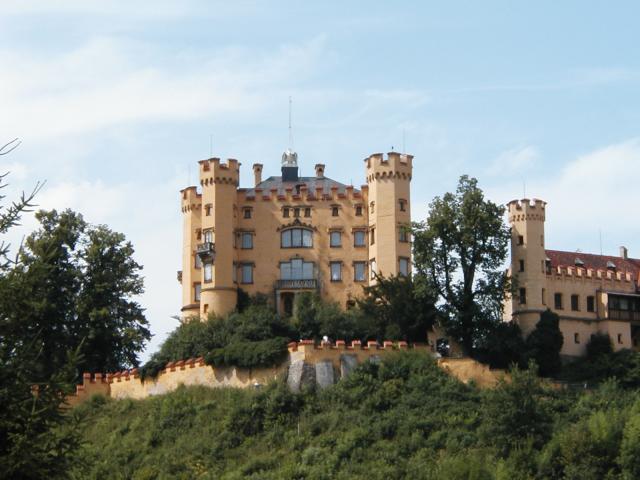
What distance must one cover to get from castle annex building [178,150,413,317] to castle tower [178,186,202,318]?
0.05 m

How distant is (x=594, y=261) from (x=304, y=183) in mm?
15336

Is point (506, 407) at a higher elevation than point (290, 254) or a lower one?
lower

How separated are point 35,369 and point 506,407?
31659 millimetres

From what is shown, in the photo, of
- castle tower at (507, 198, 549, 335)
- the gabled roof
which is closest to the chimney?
the gabled roof

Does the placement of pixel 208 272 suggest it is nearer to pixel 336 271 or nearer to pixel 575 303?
pixel 336 271

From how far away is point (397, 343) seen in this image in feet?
182

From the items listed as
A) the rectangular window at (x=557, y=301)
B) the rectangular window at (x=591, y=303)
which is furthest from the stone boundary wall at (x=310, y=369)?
the rectangular window at (x=591, y=303)

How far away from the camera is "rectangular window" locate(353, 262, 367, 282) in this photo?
6369cm

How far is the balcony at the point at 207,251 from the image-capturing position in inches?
2464

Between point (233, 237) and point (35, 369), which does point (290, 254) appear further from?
point (35, 369)

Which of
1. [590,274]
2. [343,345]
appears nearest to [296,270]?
[343,345]

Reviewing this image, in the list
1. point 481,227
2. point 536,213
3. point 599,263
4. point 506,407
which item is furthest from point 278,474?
point 599,263

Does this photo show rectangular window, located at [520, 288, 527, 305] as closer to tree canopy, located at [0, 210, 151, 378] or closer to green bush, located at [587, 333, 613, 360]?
green bush, located at [587, 333, 613, 360]

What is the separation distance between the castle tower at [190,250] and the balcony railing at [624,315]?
796 inches
